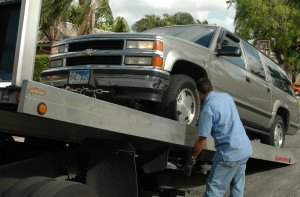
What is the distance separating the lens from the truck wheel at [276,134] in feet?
27.4

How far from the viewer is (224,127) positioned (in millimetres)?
5008

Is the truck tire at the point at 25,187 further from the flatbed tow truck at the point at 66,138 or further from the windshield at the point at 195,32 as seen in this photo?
the windshield at the point at 195,32

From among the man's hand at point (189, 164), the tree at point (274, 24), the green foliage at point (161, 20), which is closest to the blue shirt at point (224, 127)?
the man's hand at point (189, 164)

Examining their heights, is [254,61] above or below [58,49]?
above

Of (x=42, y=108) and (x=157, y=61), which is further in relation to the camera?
(x=157, y=61)

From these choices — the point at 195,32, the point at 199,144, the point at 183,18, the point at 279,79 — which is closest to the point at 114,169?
the point at 199,144

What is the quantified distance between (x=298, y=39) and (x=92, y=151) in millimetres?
39337

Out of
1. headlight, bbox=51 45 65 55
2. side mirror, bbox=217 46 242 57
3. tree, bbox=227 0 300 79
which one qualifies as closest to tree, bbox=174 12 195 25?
tree, bbox=227 0 300 79

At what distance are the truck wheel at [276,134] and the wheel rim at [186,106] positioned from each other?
2.92 m

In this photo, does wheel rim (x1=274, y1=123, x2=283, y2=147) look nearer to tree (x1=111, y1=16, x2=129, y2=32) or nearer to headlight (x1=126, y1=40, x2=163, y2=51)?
headlight (x1=126, y1=40, x2=163, y2=51)

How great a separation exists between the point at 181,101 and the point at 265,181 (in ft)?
8.23

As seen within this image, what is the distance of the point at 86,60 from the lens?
18.2 ft

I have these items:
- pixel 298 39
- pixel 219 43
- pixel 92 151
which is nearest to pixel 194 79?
pixel 219 43

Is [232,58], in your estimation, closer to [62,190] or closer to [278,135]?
[278,135]
